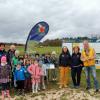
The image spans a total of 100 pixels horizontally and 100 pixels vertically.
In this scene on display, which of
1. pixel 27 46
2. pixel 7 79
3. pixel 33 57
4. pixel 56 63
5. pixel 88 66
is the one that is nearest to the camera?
pixel 7 79

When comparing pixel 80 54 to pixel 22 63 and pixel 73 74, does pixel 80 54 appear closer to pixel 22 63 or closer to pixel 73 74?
pixel 73 74

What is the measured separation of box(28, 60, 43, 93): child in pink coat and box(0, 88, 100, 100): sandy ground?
0.49 metres

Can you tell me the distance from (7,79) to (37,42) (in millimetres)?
4405

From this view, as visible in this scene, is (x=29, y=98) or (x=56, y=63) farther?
(x=56, y=63)

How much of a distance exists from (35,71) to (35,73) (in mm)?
72

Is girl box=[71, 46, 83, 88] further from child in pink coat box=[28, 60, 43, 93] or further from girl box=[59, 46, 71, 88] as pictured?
child in pink coat box=[28, 60, 43, 93]

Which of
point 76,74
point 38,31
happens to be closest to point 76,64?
point 76,74

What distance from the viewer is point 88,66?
1327cm

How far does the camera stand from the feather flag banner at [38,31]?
15508mm

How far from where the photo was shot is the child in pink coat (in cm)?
1334

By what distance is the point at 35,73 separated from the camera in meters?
13.5

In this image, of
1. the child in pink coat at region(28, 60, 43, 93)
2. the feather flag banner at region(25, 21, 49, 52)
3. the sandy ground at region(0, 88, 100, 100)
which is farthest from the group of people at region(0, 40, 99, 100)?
the feather flag banner at region(25, 21, 49, 52)

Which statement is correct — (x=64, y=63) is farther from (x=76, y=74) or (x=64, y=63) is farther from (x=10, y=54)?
(x=10, y=54)

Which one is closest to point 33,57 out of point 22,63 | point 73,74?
point 22,63
